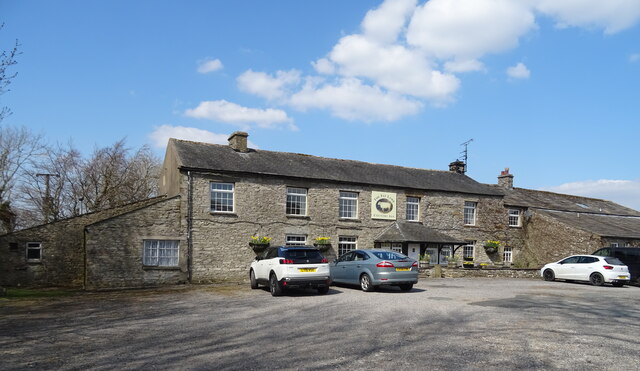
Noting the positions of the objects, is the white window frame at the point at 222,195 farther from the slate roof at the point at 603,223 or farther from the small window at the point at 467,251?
the slate roof at the point at 603,223

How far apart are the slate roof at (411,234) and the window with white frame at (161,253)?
1056 centimetres

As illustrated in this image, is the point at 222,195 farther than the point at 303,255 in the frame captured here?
Yes

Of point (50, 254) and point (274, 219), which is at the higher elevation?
point (274, 219)

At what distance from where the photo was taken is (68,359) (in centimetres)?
675

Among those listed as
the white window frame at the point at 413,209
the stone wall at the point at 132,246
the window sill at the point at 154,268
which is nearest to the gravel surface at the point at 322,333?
the stone wall at the point at 132,246

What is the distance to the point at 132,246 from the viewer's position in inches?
772

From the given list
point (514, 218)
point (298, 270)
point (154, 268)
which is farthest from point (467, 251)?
point (154, 268)

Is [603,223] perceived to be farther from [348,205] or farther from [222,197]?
[222,197]

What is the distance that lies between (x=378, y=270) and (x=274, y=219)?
8543 millimetres

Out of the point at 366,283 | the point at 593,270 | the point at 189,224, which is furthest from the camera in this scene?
the point at 189,224

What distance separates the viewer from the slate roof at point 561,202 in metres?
31.2

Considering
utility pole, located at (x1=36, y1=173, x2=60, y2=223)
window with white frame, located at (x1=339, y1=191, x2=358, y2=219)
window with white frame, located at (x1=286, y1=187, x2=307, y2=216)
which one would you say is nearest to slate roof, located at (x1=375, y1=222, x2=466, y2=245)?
window with white frame, located at (x1=339, y1=191, x2=358, y2=219)

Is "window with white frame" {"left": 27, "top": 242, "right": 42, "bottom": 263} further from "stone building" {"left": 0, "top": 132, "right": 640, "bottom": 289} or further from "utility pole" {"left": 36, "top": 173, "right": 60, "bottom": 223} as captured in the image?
"utility pole" {"left": 36, "top": 173, "right": 60, "bottom": 223}

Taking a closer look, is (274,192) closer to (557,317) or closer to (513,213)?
(557,317)
